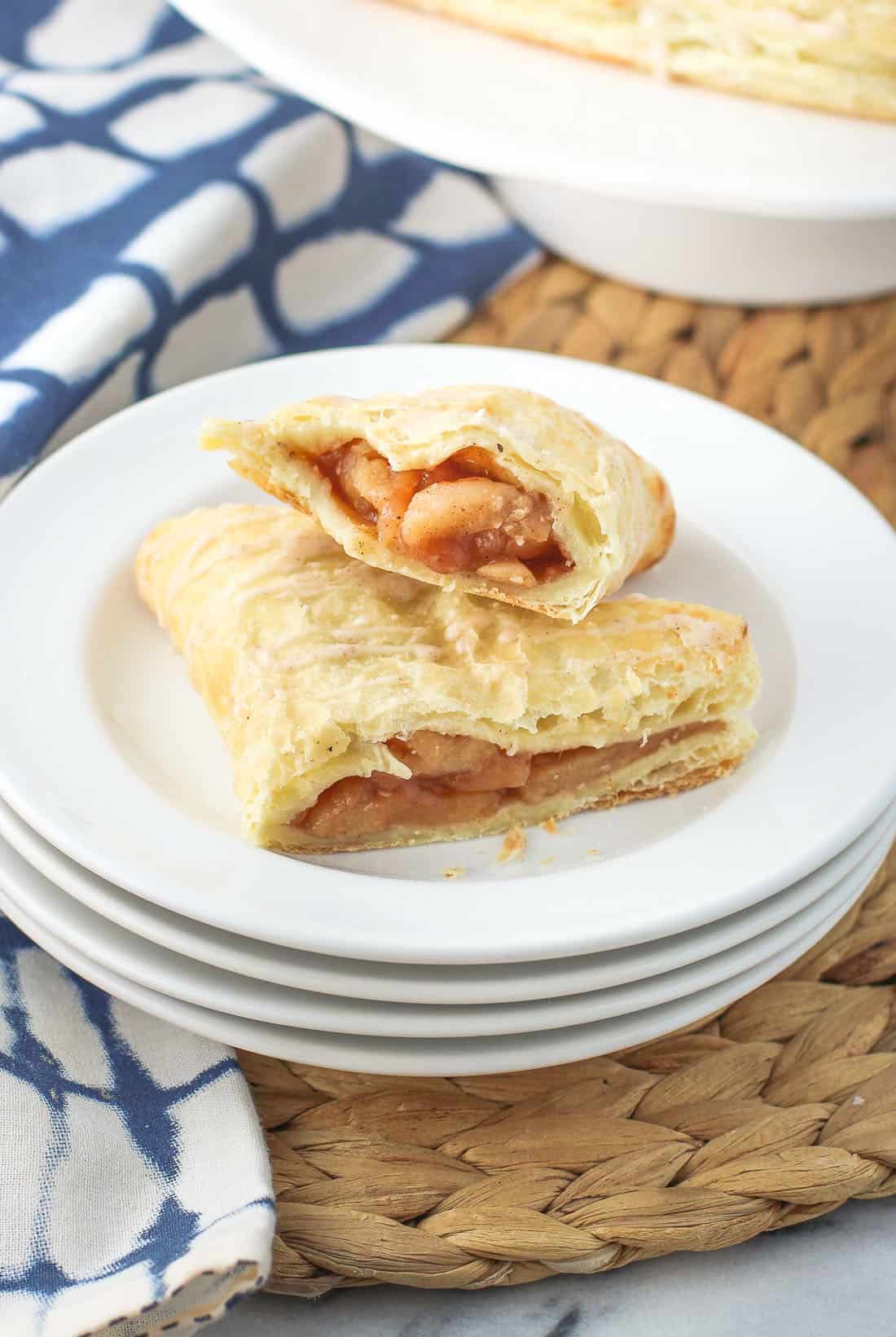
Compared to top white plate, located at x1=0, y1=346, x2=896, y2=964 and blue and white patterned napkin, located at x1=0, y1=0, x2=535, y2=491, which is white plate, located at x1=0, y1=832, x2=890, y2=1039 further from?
blue and white patterned napkin, located at x1=0, y1=0, x2=535, y2=491

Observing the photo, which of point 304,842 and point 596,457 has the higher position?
point 596,457

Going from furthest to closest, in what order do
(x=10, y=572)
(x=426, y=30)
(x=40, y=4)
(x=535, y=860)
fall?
(x=40, y=4), (x=426, y=30), (x=10, y=572), (x=535, y=860)

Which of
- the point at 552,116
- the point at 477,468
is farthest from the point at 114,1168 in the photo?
the point at 552,116

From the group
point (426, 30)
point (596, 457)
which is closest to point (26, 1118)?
point (596, 457)

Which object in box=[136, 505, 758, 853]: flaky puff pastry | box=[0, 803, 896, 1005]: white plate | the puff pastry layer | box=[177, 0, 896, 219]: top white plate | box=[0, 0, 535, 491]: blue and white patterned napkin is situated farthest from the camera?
box=[0, 0, 535, 491]: blue and white patterned napkin

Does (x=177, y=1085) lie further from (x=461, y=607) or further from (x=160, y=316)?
(x=160, y=316)

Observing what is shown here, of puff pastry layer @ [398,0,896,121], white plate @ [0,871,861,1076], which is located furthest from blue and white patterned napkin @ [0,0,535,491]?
white plate @ [0,871,861,1076]

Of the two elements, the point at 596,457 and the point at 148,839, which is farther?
the point at 596,457
